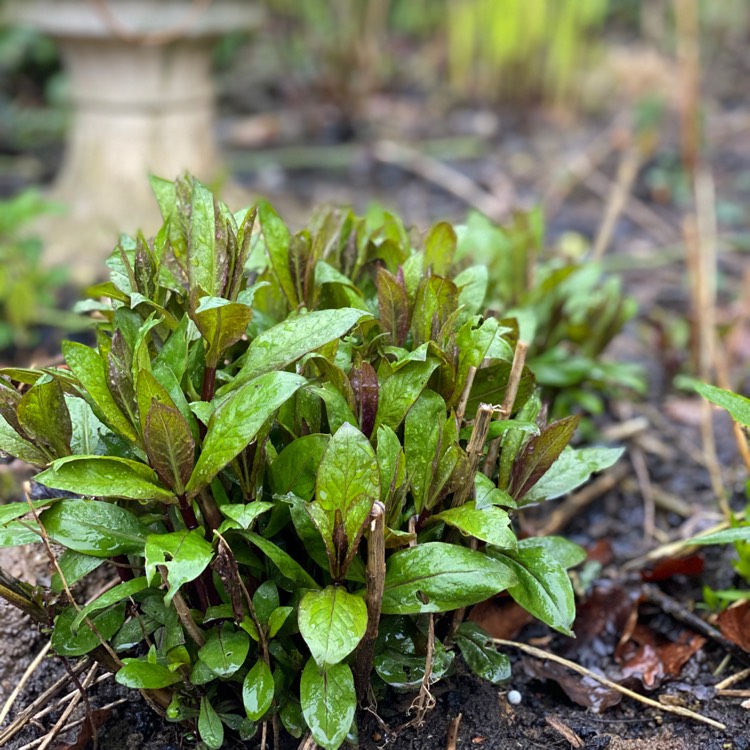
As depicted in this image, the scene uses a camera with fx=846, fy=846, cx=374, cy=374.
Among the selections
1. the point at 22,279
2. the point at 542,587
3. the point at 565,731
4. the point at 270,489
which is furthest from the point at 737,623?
the point at 22,279

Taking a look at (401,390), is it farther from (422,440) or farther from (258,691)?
(258,691)

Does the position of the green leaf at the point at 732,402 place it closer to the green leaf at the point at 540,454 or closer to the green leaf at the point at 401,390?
the green leaf at the point at 540,454

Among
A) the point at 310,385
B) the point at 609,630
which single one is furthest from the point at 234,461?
the point at 609,630

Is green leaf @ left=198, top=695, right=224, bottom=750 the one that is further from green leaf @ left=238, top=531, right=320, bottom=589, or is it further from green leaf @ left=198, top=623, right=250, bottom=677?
green leaf @ left=238, top=531, right=320, bottom=589

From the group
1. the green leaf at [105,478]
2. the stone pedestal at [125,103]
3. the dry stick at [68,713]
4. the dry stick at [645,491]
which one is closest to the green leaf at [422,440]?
the green leaf at [105,478]

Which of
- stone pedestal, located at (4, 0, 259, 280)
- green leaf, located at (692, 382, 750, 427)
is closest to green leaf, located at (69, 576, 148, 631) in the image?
green leaf, located at (692, 382, 750, 427)
